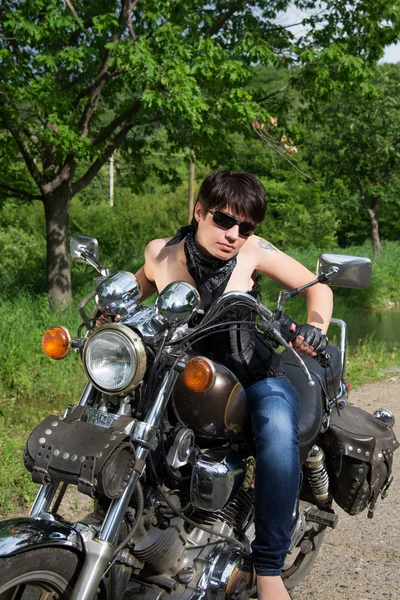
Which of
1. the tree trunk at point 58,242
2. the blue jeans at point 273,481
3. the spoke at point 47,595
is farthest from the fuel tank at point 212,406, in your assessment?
the tree trunk at point 58,242

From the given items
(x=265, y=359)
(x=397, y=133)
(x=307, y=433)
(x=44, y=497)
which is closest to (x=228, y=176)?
(x=265, y=359)

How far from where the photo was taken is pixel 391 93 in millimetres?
24891

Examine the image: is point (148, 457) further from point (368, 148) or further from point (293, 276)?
point (368, 148)

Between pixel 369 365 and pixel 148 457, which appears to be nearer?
pixel 148 457

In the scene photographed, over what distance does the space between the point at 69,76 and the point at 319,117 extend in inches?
175

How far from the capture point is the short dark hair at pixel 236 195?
9.05 feet

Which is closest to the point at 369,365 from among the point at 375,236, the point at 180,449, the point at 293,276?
the point at 293,276

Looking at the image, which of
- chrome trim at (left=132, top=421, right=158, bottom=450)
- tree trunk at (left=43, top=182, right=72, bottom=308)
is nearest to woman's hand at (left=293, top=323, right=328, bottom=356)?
chrome trim at (left=132, top=421, right=158, bottom=450)

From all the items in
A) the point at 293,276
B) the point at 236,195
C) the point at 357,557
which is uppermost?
the point at 236,195

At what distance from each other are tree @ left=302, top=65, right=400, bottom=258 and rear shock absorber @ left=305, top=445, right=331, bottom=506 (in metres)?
21.1

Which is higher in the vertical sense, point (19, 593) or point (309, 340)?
point (309, 340)

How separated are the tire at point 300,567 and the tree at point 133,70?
6.28 meters

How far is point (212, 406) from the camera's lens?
8.27 feet

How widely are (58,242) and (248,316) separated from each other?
9.68m
